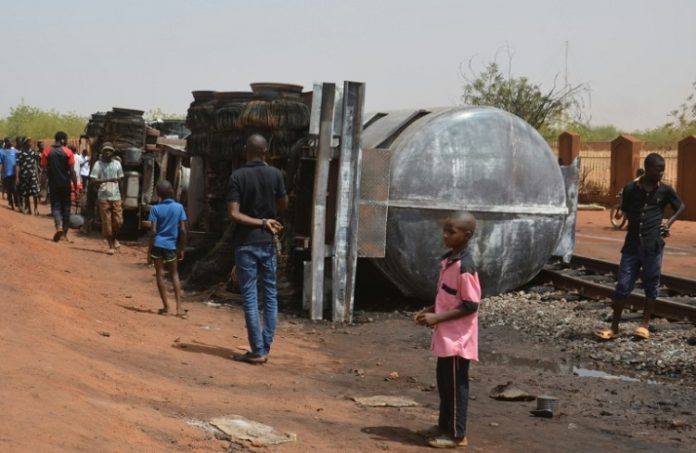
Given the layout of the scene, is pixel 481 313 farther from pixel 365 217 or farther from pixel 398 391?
pixel 398 391

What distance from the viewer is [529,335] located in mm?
10500

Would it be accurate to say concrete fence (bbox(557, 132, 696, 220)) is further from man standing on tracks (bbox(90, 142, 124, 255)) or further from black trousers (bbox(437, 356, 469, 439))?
black trousers (bbox(437, 356, 469, 439))

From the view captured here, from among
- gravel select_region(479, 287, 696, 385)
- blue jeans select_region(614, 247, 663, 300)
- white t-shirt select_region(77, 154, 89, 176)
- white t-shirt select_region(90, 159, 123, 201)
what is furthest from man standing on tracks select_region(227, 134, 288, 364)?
white t-shirt select_region(77, 154, 89, 176)

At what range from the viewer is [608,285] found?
12352 millimetres

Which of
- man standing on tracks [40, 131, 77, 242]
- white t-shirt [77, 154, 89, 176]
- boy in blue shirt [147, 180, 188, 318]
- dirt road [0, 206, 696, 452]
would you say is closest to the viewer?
dirt road [0, 206, 696, 452]

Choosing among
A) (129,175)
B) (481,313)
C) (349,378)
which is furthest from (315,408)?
(129,175)

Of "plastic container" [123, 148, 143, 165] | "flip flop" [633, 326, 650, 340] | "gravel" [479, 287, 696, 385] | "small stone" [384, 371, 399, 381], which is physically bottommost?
"small stone" [384, 371, 399, 381]

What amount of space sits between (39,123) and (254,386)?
79766mm

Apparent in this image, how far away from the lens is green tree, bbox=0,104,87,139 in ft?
267

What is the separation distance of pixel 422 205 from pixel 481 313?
147cm

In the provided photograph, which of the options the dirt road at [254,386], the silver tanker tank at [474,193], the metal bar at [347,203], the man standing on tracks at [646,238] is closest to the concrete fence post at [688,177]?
the silver tanker tank at [474,193]

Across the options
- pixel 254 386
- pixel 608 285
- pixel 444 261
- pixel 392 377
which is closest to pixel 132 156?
pixel 608 285

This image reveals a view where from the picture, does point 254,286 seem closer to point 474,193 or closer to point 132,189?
point 474,193

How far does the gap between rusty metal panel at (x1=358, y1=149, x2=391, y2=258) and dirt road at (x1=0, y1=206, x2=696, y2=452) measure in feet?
3.03
